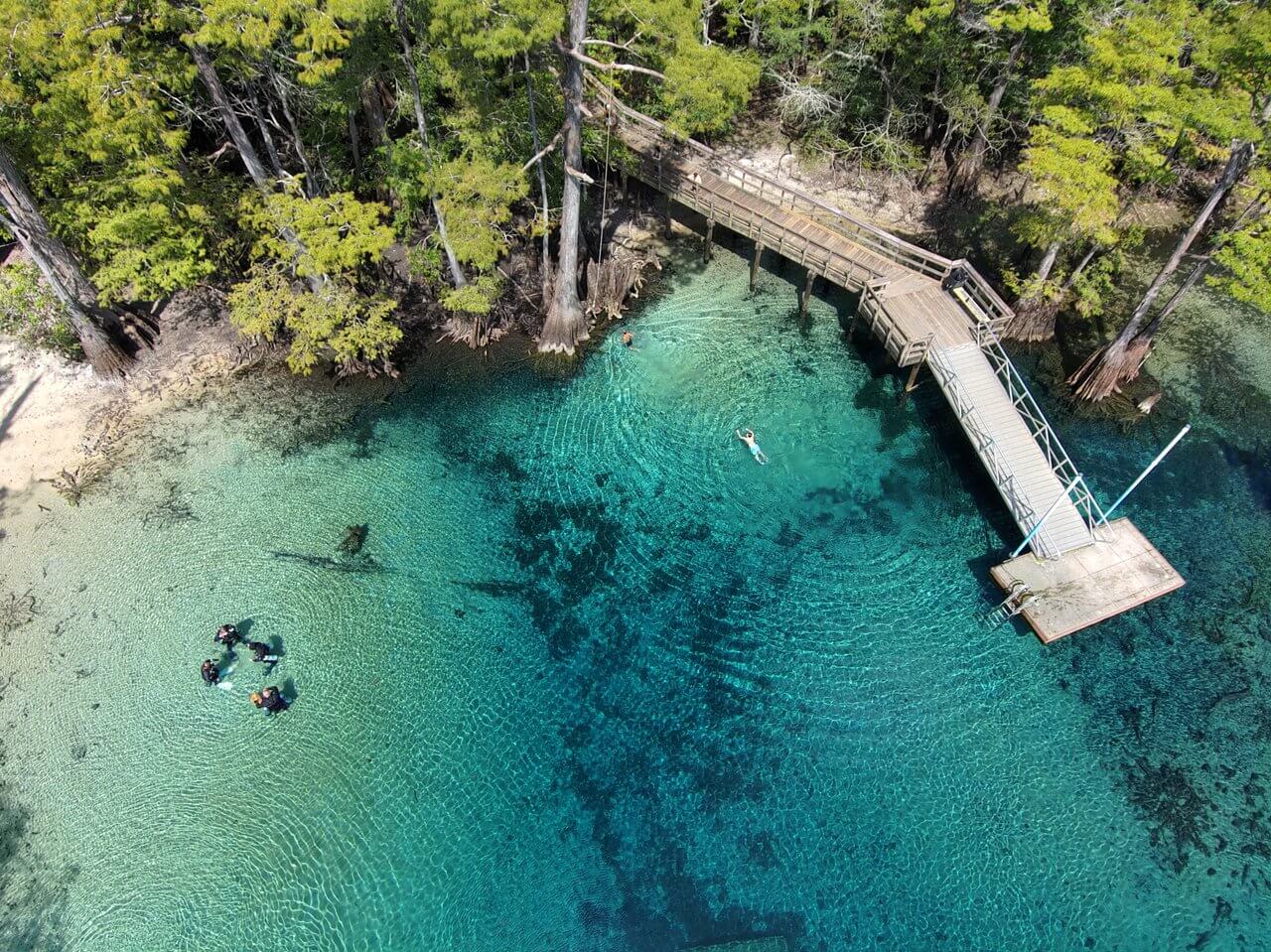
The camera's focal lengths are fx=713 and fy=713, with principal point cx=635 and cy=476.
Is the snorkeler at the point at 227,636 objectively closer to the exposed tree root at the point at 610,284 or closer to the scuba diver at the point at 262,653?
the scuba diver at the point at 262,653

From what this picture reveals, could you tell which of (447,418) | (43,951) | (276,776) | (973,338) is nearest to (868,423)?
(973,338)

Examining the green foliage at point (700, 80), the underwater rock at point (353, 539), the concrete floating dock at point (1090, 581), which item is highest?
the green foliage at point (700, 80)

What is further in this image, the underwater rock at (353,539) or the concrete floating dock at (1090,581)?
the underwater rock at (353,539)

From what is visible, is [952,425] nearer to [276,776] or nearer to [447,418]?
[447,418]

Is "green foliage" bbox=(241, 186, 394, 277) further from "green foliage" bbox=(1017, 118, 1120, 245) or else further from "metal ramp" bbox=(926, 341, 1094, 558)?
"green foliage" bbox=(1017, 118, 1120, 245)

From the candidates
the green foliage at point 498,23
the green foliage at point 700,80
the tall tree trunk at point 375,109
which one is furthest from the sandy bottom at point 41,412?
the green foliage at point 700,80

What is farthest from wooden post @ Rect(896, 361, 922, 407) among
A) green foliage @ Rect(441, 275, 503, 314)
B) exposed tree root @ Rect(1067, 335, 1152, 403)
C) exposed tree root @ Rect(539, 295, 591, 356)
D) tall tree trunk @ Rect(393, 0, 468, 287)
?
tall tree trunk @ Rect(393, 0, 468, 287)
